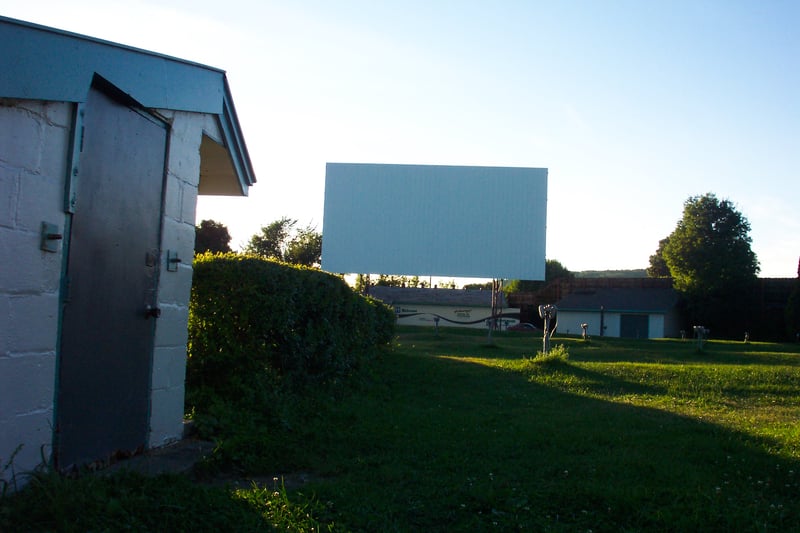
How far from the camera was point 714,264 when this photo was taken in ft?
153

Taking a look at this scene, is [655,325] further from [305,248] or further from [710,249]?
[305,248]

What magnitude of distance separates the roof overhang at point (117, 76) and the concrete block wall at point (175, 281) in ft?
0.91

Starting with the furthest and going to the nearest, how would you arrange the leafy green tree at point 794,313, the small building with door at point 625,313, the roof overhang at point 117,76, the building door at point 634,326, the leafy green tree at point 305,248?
the leafy green tree at point 305,248
the building door at point 634,326
the small building with door at point 625,313
the leafy green tree at point 794,313
the roof overhang at point 117,76

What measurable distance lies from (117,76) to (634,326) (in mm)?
45336

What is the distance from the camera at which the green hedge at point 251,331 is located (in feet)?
26.0

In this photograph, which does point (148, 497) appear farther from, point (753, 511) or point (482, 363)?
point (482, 363)

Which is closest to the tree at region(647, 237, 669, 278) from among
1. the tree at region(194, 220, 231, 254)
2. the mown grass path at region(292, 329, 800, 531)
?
the tree at region(194, 220, 231, 254)

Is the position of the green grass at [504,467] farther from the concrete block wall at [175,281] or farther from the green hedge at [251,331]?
the concrete block wall at [175,281]

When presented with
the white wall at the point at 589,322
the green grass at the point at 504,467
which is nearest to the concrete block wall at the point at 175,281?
the green grass at the point at 504,467

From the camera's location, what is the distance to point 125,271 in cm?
551

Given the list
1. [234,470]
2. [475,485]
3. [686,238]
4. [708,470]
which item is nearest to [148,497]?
[234,470]

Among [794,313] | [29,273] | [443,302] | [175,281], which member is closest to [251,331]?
[175,281]

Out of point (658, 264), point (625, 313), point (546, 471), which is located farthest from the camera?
point (658, 264)

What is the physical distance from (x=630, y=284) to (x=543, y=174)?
17572 mm
